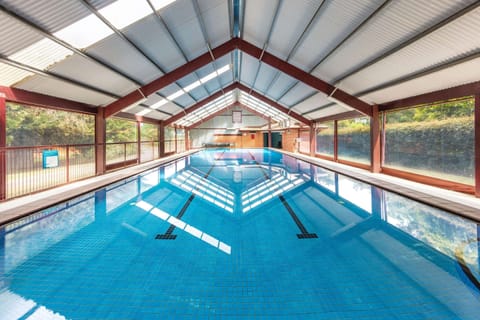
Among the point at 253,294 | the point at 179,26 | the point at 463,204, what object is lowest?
the point at 253,294

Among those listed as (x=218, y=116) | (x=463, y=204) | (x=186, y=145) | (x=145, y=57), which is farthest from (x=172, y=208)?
(x=218, y=116)

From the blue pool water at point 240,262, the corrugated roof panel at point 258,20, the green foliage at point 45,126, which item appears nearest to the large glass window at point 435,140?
the blue pool water at point 240,262

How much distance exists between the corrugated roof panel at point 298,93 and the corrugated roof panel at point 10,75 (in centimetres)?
982

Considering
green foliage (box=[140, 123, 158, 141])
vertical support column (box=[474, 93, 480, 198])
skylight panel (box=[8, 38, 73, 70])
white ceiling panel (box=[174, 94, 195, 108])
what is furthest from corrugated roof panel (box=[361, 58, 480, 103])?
green foliage (box=[140, 123, 158, 141])

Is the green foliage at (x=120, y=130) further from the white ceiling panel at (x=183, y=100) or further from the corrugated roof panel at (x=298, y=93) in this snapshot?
the corrugated roof panel at (x=298, y=93)

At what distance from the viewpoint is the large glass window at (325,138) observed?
1445 cm

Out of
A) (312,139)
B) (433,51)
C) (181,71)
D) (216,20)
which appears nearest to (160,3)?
(216,20)

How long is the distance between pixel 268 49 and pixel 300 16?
3008mm

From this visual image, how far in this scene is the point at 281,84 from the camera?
13.0m

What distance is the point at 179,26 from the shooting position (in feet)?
22.4

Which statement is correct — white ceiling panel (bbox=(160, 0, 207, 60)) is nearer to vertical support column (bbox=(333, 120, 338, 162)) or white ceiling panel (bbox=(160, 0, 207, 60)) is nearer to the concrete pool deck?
the concrete pool deck

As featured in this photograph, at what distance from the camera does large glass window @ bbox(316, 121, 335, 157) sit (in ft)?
47.4

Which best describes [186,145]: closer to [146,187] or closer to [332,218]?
[146,187]

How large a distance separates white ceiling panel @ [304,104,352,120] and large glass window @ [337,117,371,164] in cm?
78
